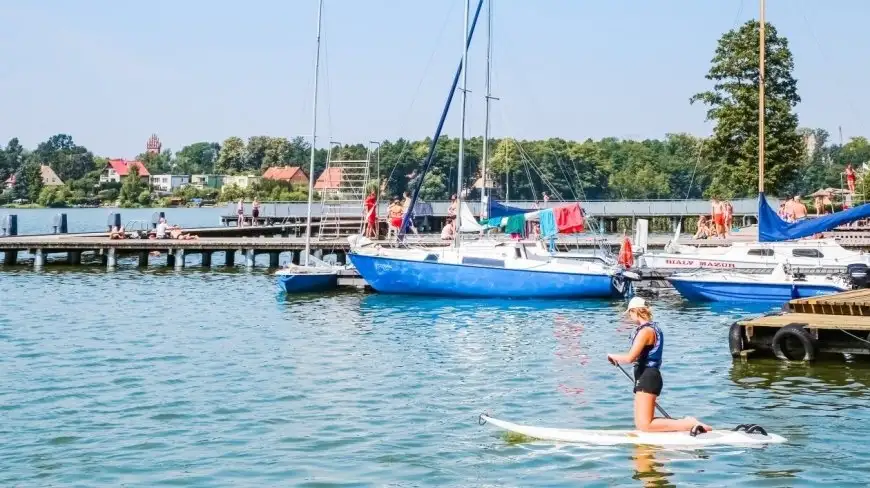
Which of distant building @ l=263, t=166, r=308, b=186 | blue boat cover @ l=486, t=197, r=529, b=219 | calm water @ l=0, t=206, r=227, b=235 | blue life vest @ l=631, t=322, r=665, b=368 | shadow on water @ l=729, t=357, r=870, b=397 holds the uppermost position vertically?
distant building @ l=263, t=166, r=308, b=186

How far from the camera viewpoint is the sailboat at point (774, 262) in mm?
36062

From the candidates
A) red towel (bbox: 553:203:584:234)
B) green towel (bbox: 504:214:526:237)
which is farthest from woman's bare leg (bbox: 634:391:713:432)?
green towel (bbox: 504:214:526:237)

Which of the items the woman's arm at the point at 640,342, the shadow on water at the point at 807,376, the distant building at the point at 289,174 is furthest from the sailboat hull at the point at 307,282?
Answer: the distant building at the point at 289,174

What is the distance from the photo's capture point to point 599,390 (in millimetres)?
21906

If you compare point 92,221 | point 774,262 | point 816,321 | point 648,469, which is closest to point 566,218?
point 774,262

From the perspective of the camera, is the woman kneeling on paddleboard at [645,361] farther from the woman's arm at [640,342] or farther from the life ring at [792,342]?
the life ring at [792,342]

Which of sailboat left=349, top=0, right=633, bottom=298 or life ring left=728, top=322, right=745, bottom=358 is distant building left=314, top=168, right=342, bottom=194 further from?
life ring left=728, top=322, right=745, bottom=358

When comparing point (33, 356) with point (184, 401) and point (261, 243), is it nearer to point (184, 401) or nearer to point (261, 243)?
point (184, 401)

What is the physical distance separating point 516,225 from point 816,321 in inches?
721

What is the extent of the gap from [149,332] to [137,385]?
909 centimetres

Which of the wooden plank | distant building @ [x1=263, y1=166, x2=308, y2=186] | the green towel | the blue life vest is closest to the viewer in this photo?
the blue life vest

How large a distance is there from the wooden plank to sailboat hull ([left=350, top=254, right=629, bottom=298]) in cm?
1310

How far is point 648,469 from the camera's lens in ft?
51.7

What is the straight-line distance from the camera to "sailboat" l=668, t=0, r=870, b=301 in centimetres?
3606
